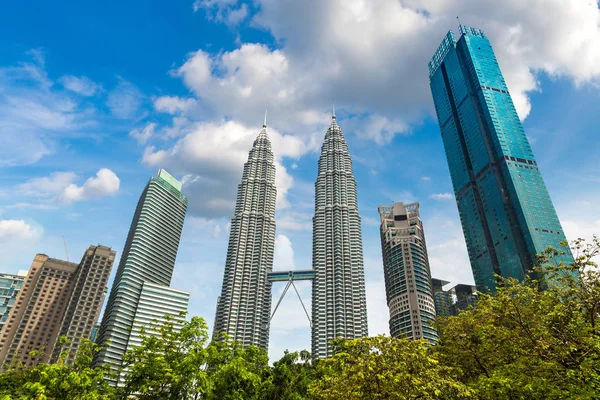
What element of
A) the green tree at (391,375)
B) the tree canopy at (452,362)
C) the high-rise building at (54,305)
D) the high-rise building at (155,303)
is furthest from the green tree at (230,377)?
the high-rise building at (54,305)

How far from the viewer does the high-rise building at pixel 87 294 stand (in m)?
174

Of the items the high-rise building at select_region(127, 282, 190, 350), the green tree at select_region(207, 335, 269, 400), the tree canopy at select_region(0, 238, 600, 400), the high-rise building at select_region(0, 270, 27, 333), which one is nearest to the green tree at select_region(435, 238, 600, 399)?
the tree canopy at select_region(0, 238, 600, 400)

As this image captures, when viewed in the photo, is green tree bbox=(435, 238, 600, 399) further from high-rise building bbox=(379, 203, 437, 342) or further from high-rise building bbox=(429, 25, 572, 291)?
high-rise building bbox=(379, 203, 437, 342)

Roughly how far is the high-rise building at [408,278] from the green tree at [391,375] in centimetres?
14403

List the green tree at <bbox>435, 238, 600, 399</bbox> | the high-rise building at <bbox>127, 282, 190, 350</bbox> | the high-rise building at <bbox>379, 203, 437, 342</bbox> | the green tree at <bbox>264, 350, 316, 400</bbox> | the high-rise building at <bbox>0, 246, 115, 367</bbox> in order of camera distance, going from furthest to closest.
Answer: the high-rise building at <bbox>127, 282, 190, 350</bbox>, the high-rise building at <bbox>0, 246, 115, 367</bbox>, the high-rise building at <bbox>379, 203, 437, 342</bbox>, the green tree at <bbox>264, 350, 316, 400</bbox>, the green tree at <bbox>435, 238, 600, 399</bbox>

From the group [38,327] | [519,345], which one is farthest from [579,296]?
[38,327]

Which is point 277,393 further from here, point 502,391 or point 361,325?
point 361,325

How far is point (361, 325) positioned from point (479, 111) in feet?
408

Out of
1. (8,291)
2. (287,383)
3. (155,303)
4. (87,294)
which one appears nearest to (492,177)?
(287,383)

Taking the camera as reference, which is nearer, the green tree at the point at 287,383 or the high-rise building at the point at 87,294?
the green tree at the point at 287,383

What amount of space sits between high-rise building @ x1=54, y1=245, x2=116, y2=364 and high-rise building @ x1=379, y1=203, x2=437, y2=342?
148 meters

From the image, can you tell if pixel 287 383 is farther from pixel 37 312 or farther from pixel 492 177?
pixel 37 312

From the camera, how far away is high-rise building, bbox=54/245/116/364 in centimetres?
17381

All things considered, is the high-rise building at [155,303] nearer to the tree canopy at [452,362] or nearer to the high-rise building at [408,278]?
the high-rise building at [408,278]
